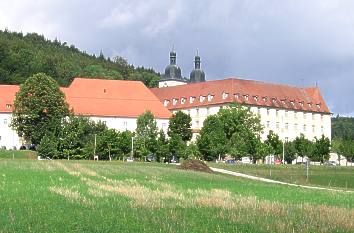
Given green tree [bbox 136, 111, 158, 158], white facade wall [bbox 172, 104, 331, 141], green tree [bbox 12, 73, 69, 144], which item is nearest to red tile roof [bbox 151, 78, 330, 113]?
white facade wall [bbox 172, 104, 331, 141]

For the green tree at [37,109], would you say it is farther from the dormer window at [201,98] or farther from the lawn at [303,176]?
the dormer window at [201,98]

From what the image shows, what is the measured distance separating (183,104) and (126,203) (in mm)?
120921

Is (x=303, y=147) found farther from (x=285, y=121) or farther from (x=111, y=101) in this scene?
(x=111, y=101)

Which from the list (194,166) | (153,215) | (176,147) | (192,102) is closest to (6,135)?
(176,147)

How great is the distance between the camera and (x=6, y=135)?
112688 mm

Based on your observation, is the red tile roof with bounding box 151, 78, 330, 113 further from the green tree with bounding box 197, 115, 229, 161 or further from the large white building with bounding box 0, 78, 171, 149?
the green tree with bounding box 197, 115, 229, 161

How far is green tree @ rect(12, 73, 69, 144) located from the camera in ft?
307

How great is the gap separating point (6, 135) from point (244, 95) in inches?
1989

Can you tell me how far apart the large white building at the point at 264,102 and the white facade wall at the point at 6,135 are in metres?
37.1

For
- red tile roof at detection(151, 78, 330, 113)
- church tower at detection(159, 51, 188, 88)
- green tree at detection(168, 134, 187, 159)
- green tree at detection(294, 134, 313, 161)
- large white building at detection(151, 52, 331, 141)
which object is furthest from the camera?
church tower at detection(159, 51, 188, 88)

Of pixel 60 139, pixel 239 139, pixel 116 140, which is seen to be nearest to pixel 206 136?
pixel 239 139

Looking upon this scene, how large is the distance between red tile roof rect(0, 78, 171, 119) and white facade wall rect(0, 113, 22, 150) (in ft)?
21.2

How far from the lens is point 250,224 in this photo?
16.1m

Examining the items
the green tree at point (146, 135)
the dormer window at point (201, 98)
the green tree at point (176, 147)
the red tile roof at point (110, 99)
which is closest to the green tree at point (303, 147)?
the red tile roof at point (110, 99)
